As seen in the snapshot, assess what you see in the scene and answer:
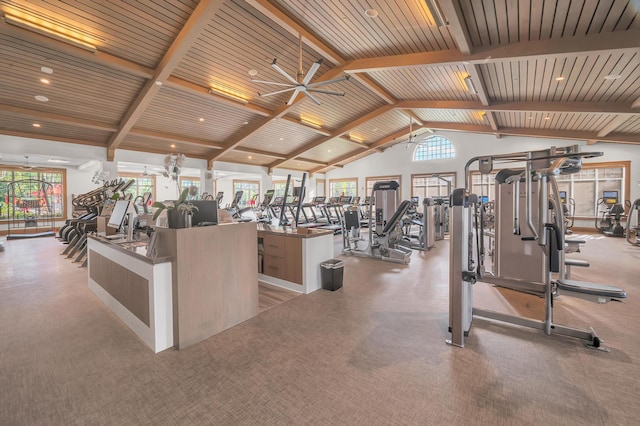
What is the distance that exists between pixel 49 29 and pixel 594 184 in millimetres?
16680

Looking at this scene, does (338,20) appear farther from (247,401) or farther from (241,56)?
(247,401)

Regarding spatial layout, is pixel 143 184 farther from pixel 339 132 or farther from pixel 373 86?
pixel 373 86

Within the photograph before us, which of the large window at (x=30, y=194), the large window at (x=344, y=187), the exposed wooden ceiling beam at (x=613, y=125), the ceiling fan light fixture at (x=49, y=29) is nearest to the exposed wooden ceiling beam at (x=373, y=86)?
the ceiling fan light fixture at (x=49, y=29)

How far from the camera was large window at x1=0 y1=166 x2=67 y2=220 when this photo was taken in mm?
10469

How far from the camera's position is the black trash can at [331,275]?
12.4ft

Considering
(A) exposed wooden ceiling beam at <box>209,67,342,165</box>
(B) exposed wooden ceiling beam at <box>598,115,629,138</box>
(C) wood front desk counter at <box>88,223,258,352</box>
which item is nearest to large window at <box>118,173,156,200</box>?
(A) exposed wooden ceiling beam at <box>209,67,342,165</box>

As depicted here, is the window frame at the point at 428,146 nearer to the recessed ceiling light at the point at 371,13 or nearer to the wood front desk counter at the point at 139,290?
the recessed ceiling light at the point at 371,13

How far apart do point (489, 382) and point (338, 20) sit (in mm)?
5480

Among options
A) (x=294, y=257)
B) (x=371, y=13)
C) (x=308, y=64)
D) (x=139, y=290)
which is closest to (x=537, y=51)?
(x=371, y=13)

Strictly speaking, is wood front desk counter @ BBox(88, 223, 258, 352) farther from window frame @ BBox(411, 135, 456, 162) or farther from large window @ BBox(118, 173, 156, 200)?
large window @ BBox(118, 173, 156, 200)

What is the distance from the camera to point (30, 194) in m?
11.0

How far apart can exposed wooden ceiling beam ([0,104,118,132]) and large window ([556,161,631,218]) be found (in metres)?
15.9

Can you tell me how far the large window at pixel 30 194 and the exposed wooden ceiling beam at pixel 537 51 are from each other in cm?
1381

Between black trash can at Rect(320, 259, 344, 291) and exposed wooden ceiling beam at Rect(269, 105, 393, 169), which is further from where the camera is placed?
exposed wooden ceiling beam at Rect(269, 105, 393, 169)
